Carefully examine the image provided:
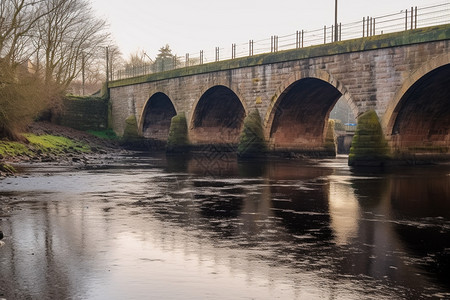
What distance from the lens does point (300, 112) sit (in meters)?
35.4

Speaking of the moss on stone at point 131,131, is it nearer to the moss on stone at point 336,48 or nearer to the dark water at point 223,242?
the moss on stone at point 336,48

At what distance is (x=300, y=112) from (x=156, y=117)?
2115cm

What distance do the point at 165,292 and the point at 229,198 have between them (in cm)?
861

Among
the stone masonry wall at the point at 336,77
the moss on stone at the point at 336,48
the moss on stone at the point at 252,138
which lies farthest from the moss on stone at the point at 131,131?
the moss on stone at the point at 252,138

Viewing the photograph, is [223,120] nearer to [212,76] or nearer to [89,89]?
[212,76]

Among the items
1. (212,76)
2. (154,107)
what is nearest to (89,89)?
(154,107)

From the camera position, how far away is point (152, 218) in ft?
36.8

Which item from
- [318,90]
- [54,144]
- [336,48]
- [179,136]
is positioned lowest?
[54,144]

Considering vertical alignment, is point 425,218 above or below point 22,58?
below

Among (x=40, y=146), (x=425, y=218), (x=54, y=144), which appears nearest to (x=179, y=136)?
(x=54, y=144)

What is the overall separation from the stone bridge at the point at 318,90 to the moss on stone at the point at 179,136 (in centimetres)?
51

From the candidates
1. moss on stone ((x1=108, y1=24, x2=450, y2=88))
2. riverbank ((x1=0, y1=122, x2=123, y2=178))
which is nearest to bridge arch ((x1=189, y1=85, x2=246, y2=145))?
moss on stone ((x1=108, y1=24, x2=450, y2=88))

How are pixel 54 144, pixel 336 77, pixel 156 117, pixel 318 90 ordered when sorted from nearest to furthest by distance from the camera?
pixel 336 77 < pixel 318 90 < pixel 54 144 < pixel 156 117

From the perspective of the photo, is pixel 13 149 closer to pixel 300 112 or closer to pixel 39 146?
pixel 39 146
